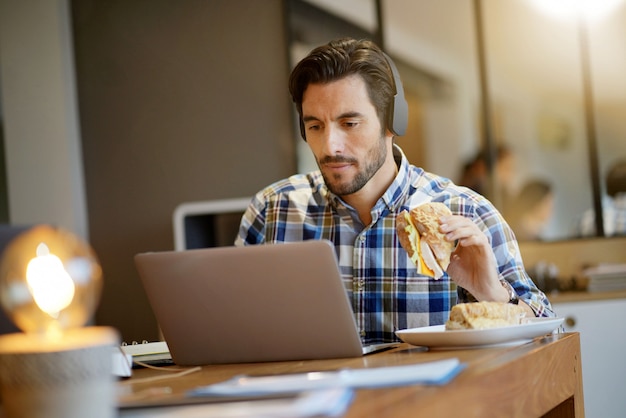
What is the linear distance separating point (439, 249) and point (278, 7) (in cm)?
254

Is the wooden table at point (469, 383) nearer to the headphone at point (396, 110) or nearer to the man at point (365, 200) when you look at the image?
the man at point (365, 200)

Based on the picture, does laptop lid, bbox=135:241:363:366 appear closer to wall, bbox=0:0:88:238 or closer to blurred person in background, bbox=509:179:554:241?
blurred person in background, bbox=509:179:554:241

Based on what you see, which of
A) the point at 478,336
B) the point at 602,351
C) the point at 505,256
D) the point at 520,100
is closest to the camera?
the point at 478,336

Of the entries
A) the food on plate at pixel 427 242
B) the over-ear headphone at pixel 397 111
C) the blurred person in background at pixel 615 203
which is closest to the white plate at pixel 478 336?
the food on plate at pixel 427 242

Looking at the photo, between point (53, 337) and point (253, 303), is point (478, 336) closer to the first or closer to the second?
point (253, 303)

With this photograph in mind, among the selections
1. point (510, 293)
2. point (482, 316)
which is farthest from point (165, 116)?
point (482, 316)

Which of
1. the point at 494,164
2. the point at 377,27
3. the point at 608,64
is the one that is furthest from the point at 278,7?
the point at 608,64

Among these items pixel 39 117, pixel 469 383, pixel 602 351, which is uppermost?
pixel 39 117

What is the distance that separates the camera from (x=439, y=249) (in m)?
1.65

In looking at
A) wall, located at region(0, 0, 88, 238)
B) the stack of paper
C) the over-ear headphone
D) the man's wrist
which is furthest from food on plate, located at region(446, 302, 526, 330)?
wall, located at region(0, 0, 88, 238)

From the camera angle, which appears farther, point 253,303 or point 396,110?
point 396,110

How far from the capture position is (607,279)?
335 centimetres

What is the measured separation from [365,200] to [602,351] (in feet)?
4.51

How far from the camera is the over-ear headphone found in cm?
222
